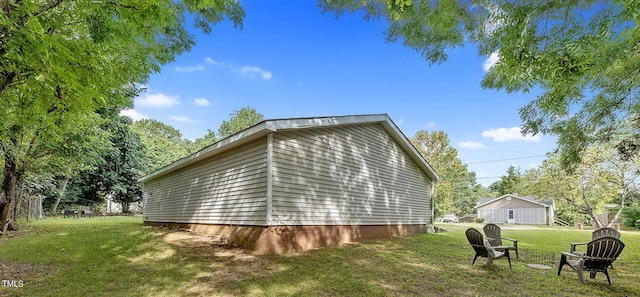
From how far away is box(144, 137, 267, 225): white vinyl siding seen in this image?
26.3 ft

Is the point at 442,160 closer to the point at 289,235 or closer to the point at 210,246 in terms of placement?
the point at 289,235

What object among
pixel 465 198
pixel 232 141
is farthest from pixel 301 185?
pixel 465 198

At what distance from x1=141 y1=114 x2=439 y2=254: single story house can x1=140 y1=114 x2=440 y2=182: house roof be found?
3cm

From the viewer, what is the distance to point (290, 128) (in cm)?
796

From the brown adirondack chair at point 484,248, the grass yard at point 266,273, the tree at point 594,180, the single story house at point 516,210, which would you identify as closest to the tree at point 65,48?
the grass yard at point 266,273

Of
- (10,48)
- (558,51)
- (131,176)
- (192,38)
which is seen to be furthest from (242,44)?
(131,176)

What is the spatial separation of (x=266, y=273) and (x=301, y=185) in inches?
119

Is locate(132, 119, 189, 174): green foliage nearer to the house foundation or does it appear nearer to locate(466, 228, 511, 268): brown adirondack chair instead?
the house foundation

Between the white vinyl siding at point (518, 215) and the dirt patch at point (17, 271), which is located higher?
the dirt patch at point (17, 271)

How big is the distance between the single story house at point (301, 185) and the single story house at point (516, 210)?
2853cm

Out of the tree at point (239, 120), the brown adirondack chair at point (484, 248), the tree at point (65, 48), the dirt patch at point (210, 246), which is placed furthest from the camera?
the tree at point (239, 120)

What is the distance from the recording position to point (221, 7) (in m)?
6.27

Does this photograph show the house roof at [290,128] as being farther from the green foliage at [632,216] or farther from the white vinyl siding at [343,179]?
the green foliage at [632,216]

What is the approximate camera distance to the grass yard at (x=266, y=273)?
493 cm
